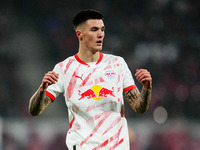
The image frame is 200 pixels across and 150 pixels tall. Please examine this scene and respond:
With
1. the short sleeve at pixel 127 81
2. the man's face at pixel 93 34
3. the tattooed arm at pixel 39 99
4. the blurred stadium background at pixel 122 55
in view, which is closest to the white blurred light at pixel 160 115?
the blurred stadium background at pixel 122 55

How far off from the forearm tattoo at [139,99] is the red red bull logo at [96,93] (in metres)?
0.19

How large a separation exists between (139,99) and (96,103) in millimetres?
408

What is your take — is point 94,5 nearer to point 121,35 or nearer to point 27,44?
point 121,35

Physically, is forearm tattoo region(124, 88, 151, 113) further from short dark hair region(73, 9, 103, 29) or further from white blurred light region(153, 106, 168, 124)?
white blurred light region(153, 106, 168, 124)

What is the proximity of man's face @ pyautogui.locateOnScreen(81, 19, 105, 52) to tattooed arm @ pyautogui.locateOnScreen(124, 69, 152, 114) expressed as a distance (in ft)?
1.84

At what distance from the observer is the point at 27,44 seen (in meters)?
12.3

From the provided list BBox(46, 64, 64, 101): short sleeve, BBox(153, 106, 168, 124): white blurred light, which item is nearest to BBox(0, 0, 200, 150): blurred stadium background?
BBox(153, 106, 168, 124): white blurred light

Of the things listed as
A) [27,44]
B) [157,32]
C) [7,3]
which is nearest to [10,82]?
[27,44]

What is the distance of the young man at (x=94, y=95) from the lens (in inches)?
142

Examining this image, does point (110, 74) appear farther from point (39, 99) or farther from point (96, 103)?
point (39, 99)

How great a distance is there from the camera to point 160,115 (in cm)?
1029

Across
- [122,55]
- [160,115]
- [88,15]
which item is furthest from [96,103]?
[122,55]

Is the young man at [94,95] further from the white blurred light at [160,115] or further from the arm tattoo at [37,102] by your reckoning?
the white blurred light at [160,115]

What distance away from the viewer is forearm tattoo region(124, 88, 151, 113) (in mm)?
3451
